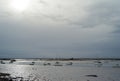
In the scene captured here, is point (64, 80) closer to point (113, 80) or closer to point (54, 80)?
point (54, 80)

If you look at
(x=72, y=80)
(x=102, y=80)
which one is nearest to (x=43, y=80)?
(x=72, y=80)

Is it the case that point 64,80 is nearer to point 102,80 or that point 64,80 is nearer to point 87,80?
point 87,80

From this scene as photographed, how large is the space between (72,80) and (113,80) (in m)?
9.26

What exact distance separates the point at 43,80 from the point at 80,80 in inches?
326

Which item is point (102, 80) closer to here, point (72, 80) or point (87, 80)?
point (87, 80)

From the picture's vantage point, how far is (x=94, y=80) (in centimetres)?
5444

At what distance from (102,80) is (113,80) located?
8.00 ft

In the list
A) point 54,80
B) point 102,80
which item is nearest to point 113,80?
point 102,80

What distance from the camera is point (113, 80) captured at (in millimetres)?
54750

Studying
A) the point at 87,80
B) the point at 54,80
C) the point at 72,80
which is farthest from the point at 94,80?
the point at 54,80

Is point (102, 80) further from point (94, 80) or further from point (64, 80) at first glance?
point (64, 80)

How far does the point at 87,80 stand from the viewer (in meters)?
54.2

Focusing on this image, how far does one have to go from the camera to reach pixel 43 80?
52.2 metres

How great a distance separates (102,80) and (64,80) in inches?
341
